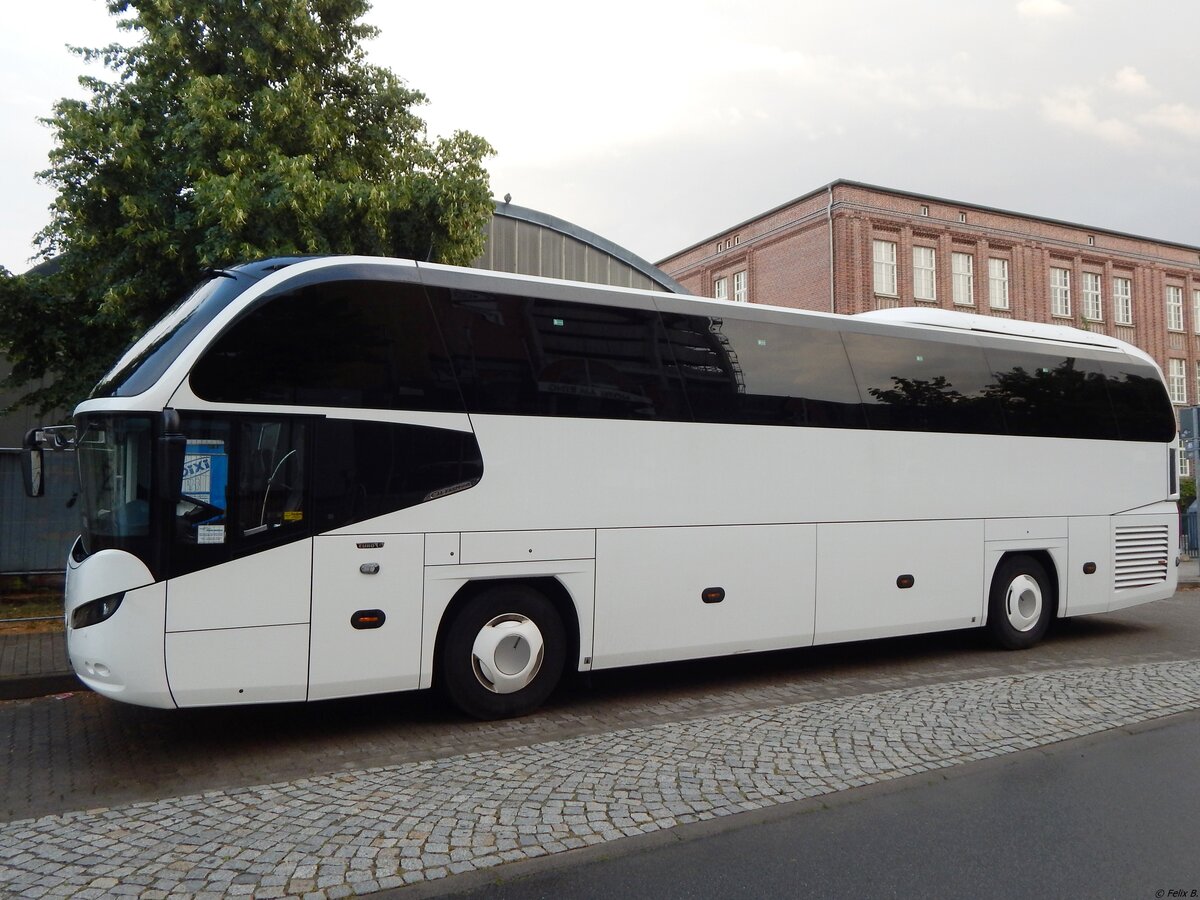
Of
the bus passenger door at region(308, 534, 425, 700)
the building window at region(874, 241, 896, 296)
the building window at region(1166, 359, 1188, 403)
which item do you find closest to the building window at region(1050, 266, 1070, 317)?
the building window at region(1166, 359, 1188, 403)

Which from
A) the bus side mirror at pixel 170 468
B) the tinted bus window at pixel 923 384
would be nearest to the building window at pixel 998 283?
the tinted bus window at pixel 923 384

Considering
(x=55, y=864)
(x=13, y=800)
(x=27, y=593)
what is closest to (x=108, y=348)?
(x=27, y=593)

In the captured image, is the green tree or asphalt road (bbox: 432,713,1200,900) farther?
the green tree

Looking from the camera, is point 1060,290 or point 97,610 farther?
point 1060,290

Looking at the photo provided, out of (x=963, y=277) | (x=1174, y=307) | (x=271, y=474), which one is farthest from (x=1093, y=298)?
(x=271, y=474)

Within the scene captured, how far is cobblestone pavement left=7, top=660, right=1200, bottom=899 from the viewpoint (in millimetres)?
4188

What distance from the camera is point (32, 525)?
1247cm

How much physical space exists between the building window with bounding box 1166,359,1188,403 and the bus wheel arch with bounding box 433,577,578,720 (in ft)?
157

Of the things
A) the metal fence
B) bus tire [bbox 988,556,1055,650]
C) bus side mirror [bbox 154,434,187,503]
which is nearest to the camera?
bus side mirror [bbox 154,434,187,503]

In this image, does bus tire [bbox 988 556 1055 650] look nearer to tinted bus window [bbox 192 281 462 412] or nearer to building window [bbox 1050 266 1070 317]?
tinted bus window [bbox 192 281 462 412]

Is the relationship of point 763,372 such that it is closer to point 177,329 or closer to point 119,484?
point 177,329

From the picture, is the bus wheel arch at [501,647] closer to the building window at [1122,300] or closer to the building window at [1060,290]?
the building window at [1060,290]

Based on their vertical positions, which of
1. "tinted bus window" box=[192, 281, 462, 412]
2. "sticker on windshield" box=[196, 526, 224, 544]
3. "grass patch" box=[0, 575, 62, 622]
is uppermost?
"tinted bus window" box=[192, 281, 462, 412]

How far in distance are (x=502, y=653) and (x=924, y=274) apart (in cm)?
3596
